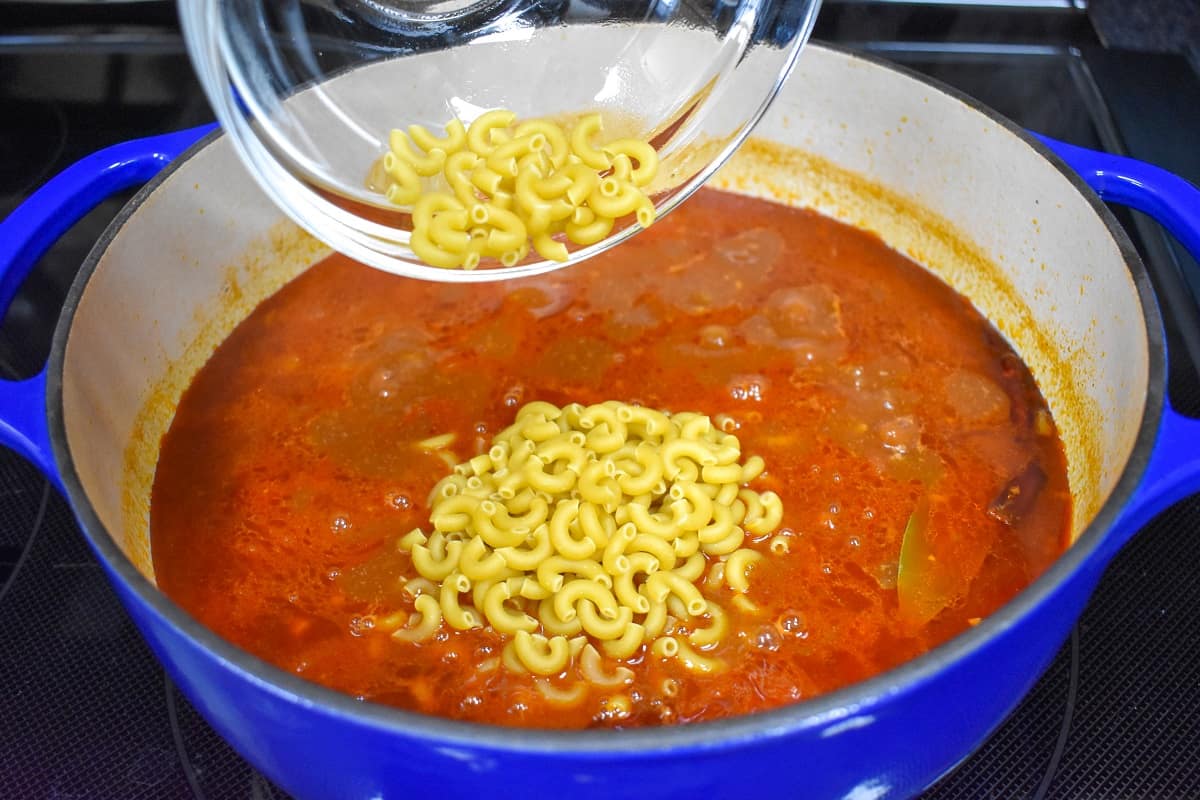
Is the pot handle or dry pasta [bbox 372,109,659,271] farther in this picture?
dry pasta [bbox 372,109,659,271]

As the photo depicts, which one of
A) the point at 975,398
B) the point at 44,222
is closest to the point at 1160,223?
the point at 975,398

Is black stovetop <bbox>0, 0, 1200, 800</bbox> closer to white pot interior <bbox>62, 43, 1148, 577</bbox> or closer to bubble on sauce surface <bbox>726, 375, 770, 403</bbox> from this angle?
white pot interior <bbox>62, 43, 1148, 577</bbox>

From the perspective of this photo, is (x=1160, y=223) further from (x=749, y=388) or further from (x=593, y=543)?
(x=593, y=543)

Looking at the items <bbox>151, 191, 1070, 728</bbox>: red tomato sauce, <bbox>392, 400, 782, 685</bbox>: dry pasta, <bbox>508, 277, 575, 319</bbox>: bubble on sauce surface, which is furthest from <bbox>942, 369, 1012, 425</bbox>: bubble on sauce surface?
<bbox>508, 277, 575, 319</bbox>: bubble on sauce surface

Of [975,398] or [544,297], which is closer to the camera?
[975,398]

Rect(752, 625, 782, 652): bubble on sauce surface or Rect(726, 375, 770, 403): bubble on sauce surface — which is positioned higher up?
Rect(726, 375, 770, 403): bubble on sauce surface

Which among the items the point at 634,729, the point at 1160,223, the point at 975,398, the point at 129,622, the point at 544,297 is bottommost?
the point at 129,622

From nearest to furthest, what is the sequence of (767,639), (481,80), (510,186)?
1. (767,639)
2. (510,186)
3. (481,80)
